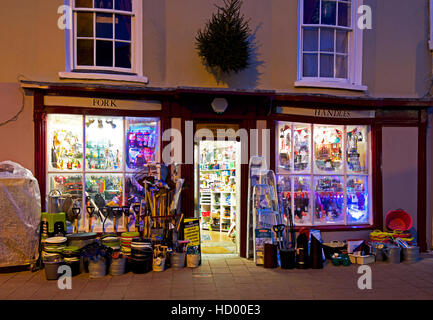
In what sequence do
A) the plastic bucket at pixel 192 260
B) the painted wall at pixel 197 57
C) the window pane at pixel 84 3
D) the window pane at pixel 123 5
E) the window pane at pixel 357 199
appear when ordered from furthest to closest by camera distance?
1. the window pane at pixel 357 199
2. the window pane at pixel 123 5
3. the window pane at pixel 84 3
4. the painted wall at pixel 197 57
5. the plastic bucket at pixel 192 260

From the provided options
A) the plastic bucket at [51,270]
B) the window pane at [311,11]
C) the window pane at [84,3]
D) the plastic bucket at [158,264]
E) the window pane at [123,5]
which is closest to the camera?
the plastic bucket at [51,270]

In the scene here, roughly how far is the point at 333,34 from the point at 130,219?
248 inches

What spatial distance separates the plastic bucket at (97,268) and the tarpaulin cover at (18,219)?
118 centimetres

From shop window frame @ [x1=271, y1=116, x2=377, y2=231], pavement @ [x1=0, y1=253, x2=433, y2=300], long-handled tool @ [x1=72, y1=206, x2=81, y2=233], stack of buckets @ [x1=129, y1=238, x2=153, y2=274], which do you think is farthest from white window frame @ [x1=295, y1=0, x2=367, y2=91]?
long-handled tool @ [x1=72, y1=206, x2=81, y2=233]

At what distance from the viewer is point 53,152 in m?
7.50

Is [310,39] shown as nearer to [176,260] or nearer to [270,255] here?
[270,255]

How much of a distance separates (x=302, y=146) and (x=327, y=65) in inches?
78.8

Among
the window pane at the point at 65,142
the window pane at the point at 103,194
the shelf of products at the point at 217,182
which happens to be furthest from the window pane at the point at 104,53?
the shelf of products at the point at 217,182

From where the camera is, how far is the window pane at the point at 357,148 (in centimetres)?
880

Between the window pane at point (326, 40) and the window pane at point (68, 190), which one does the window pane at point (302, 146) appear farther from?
the window pane at point (68, 190)

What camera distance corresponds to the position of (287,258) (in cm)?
708

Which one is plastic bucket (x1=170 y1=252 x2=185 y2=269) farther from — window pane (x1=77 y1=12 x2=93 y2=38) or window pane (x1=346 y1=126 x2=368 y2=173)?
window pane (x1=77 y1=12 x2=93 y2=38)

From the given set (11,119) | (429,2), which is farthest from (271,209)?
(429,2)
